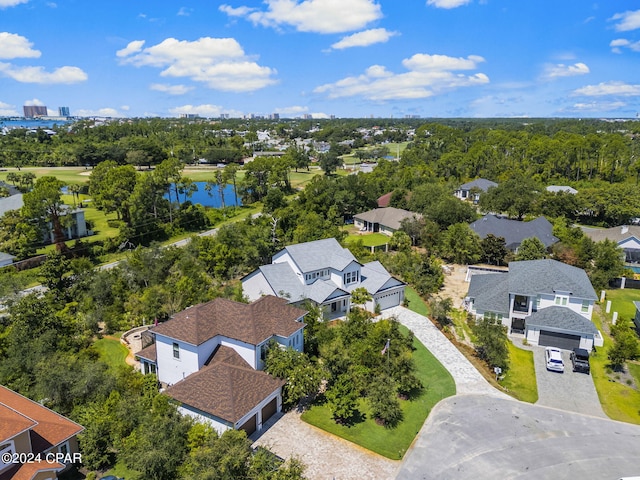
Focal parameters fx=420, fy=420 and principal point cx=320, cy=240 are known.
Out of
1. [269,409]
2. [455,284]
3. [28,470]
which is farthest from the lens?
[455,284]

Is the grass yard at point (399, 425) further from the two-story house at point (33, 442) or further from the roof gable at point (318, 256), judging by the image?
the roof gable at point (318, 256)

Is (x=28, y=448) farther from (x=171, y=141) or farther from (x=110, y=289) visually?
(x=171, y=141)

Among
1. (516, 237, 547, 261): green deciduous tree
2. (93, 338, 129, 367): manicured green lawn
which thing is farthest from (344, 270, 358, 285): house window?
(516, 237, 547, 261): green deciduous tree

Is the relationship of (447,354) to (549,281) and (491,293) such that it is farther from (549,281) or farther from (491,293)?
(549,281)

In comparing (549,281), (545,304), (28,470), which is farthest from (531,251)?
(28,470)

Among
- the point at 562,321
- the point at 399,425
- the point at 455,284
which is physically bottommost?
the point at 399,425

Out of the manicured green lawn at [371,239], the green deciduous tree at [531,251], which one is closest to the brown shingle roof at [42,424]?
the manicured green lawn at [371,239]

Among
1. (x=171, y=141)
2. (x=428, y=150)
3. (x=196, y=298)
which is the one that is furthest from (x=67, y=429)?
(x=171, y=141)
